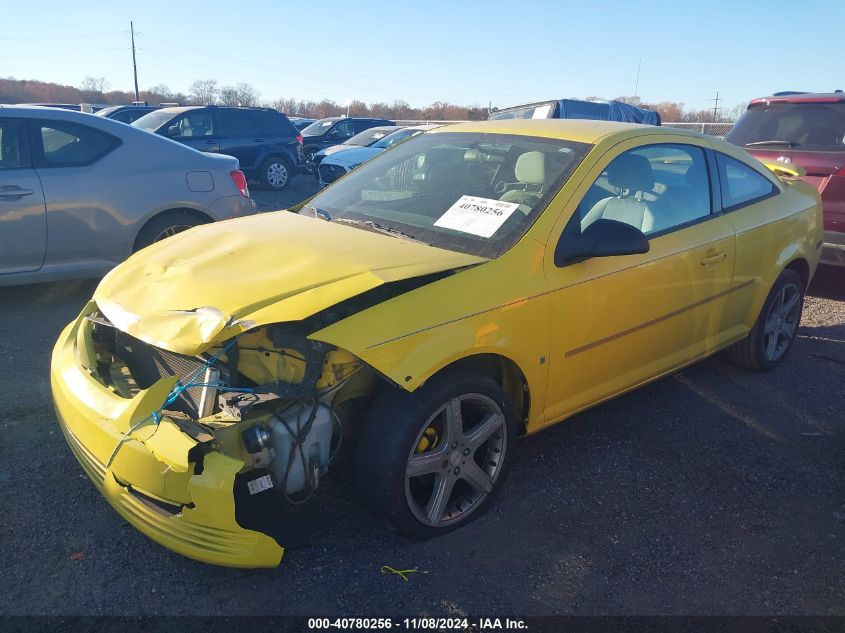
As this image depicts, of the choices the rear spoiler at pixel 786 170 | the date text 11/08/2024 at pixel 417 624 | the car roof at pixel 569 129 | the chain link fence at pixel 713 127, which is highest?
the chain link fence at pixel 713 127

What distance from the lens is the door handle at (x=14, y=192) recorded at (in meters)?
4.91

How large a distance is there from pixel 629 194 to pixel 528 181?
659 mm

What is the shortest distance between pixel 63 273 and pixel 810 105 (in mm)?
7040

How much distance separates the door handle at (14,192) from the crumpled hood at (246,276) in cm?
232

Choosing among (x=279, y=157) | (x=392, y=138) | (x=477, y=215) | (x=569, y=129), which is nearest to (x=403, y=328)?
(x=477, y=215)

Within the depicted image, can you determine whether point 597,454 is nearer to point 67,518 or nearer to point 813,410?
point 813,410

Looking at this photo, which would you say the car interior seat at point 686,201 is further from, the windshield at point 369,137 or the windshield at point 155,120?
the windshield at point 155,120

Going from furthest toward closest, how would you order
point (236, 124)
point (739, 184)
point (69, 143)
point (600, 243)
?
1. point (236, 124)
2. point (69, 143)
3. point (739, 184)
4. point (600, 243)

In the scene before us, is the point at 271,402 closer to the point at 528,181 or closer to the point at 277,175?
the point at 528,181

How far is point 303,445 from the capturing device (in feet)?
8.04

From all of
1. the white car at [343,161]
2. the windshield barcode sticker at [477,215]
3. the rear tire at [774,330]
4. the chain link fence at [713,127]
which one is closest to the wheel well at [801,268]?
the rear tire at [774,330]

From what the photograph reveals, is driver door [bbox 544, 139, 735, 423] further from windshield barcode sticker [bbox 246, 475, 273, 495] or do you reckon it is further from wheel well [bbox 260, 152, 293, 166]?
wheel well [bbox 260, 152, 293, 166]

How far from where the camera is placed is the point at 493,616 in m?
2.35

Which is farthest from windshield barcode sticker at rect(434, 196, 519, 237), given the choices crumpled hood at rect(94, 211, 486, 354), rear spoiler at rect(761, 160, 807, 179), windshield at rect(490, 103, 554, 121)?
windshield at rect(490, 103, 554, 121)
